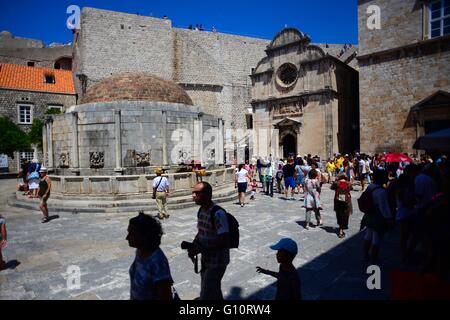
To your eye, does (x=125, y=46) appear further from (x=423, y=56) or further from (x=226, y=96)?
(x=423, y=56)

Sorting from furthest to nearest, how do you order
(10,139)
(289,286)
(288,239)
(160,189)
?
(10,139) → (160,189) → (288,239) → (289,286)

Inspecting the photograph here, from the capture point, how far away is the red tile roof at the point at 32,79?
94.9ft

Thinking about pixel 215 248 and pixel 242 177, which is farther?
pixel 242 177

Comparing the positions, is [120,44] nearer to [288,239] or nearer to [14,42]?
[14,42]

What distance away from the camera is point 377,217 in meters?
4.71

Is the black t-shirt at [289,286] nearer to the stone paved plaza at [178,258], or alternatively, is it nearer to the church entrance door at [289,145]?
the stone paved plaza at [178,258]

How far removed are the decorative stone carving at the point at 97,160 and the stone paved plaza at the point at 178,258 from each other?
3.67m

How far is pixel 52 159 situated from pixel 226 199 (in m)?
8.70

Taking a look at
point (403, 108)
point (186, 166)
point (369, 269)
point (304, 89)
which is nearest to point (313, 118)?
point (304, 89)

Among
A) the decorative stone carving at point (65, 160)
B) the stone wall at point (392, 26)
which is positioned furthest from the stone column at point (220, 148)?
the stone wall at point (392, 26)

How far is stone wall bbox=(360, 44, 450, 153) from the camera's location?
16.5 m

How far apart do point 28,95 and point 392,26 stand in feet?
107

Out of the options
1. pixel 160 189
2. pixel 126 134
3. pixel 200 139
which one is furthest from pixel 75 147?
pixel 160 189

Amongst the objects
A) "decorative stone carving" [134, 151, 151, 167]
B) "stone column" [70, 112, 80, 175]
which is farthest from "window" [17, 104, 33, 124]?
A: "decorative stone carving" [134, 151, 151, 167]
